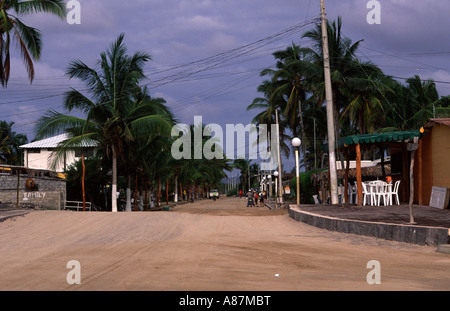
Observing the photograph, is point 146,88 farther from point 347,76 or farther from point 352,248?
point 352,248

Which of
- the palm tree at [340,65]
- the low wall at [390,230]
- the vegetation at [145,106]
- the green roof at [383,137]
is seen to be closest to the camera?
the low wall at [390,230]

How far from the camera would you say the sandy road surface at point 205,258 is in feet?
20.3

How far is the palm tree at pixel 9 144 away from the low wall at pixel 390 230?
59.9m

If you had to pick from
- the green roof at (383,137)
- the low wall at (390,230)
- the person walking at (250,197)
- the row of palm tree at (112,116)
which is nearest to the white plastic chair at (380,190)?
the green roof at (383,137)

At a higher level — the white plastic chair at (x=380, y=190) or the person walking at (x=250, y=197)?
the white plastic chair at (x=380, y=190)

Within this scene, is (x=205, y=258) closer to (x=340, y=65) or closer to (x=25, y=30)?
(x=25, y=30)

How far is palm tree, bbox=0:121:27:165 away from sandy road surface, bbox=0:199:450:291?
180 feet

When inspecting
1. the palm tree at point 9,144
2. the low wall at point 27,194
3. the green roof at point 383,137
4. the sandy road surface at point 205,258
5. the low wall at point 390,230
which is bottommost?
the sandy road surface at point 205,258

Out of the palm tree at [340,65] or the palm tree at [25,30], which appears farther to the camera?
the palm tree at [340,65]

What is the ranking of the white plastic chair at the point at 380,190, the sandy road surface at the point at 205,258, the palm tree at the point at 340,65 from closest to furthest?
the sandy road surface at the point at 205,258 < the white plastic chair at the point at 380,190 < the palm tree at the point at 340,65

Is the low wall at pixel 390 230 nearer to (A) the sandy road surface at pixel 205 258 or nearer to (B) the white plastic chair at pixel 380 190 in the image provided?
(A) the sandy road surface at pixel 205 258

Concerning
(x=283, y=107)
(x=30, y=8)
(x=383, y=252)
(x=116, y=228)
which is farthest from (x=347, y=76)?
(x=383, y=252)

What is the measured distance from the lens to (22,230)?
14.3m

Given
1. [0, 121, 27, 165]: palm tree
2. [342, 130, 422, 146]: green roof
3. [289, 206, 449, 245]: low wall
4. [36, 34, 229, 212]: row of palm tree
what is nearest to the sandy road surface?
[289, 206, 449, 245]: low wall
